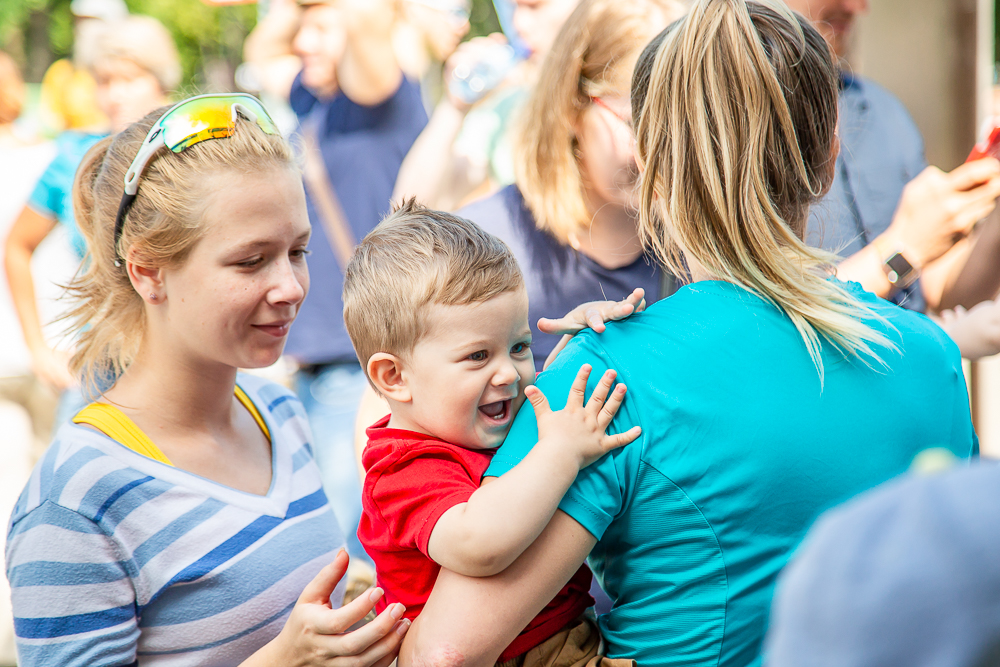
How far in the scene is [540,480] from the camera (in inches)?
43.8

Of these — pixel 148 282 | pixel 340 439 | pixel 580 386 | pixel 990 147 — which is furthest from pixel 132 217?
pixel 990 147

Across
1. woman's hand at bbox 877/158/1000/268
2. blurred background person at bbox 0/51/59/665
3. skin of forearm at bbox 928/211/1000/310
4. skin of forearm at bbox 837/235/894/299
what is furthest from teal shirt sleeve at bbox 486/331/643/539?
blurred background person at bbox 0/51/59/665

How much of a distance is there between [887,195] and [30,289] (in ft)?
13.0

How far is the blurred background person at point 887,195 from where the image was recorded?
251cm

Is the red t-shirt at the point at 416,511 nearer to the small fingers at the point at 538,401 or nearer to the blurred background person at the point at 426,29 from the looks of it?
the small fingers at the point at 538,401

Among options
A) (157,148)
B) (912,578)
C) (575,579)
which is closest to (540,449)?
(575,579)

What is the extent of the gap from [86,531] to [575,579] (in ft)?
2.78

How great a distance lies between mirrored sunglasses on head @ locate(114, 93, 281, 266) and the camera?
160cm

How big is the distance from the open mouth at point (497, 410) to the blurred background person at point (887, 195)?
1271mm

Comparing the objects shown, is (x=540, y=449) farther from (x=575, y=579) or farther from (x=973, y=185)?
(x=973, y=185)

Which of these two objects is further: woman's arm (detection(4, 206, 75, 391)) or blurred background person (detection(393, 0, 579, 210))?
woman's arm (detection(4, 206, 75, 391))

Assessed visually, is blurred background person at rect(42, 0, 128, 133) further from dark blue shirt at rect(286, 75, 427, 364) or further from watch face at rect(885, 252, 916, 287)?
watch face at rect(885, 252, 916, 287)

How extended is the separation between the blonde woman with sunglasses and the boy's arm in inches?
11.7

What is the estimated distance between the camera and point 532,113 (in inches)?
89.7
